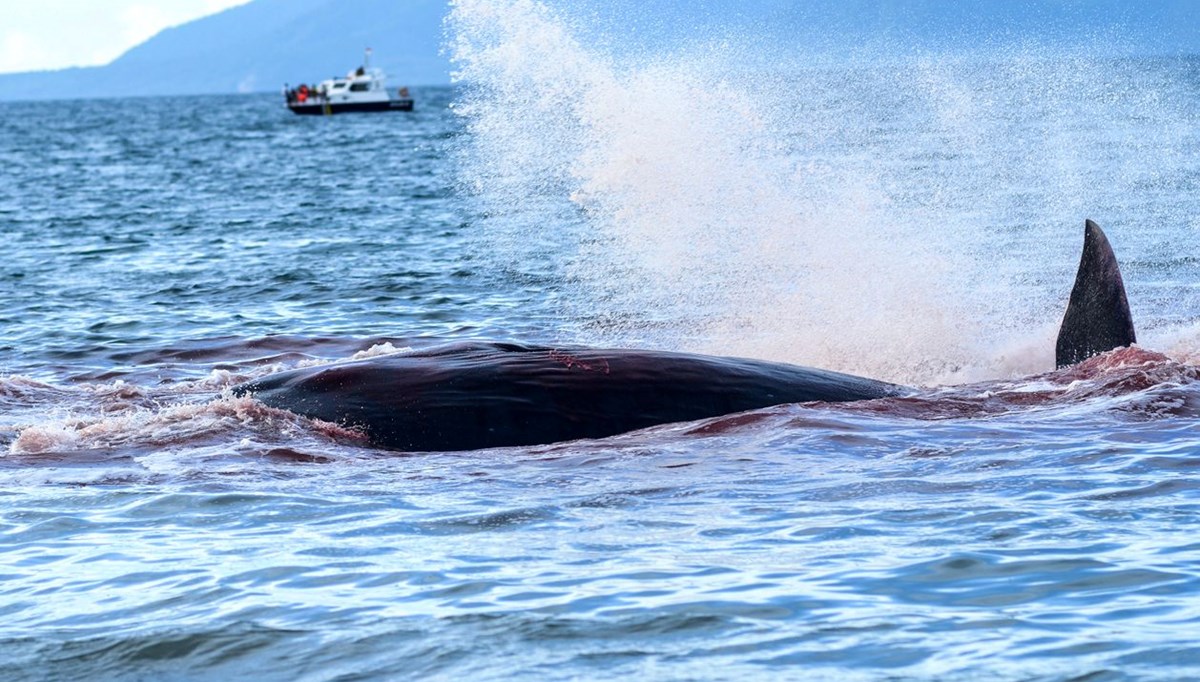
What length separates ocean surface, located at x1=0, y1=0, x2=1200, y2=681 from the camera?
5.54 meters

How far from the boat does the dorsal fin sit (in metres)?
102

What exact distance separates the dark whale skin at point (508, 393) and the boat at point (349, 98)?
339 feet

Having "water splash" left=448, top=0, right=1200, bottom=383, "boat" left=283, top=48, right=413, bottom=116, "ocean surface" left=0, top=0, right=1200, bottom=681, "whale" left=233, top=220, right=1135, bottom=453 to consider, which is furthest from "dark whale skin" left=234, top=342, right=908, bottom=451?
"boat" left=283, top=48, right=413, bottom=116

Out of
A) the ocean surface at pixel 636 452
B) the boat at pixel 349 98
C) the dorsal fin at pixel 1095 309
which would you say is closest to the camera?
the ocean surface at pixel 636 452

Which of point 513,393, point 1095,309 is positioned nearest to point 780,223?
point 1095,309

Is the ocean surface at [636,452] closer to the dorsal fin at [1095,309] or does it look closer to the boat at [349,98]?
the dorsal fin at [1095,309]

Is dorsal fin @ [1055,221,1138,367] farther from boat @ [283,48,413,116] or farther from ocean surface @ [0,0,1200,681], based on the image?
boat @ [283,48,413,116]

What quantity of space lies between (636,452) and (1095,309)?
10.6ft

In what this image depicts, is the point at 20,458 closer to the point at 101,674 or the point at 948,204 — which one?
the point at 101,674

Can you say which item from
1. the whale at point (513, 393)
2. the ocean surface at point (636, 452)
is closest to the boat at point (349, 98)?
the ocean surface at point (636, 452)

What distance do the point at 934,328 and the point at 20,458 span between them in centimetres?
696

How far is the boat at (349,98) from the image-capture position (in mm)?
110938

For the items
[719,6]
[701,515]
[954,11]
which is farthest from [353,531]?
[954,11]

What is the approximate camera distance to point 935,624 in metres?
5.45
